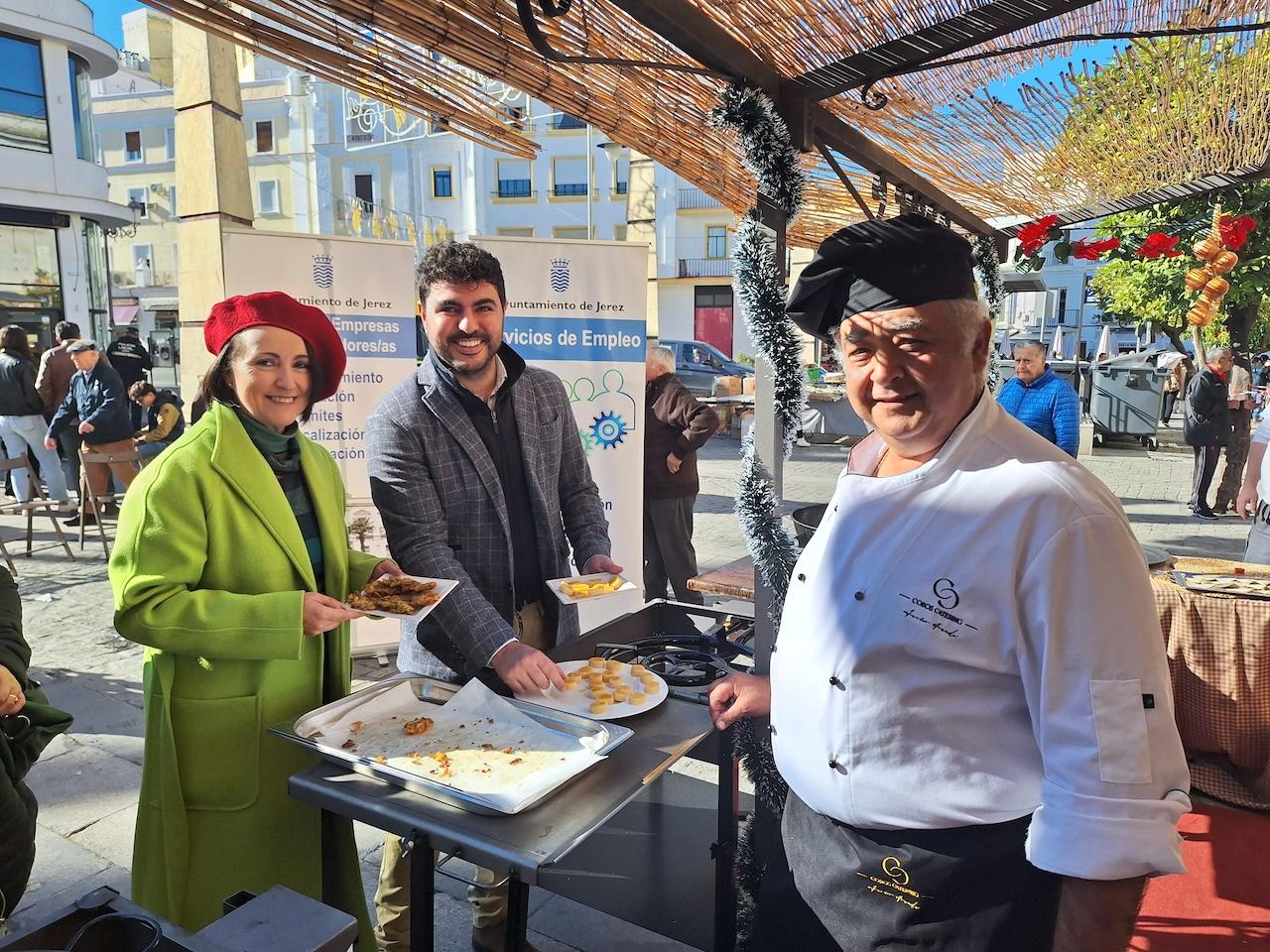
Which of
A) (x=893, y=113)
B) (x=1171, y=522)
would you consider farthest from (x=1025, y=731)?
(x=1171, y=522)

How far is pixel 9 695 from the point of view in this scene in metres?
1.78

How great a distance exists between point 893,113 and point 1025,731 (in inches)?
99.5

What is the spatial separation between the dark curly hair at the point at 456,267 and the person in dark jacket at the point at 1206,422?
933 cm

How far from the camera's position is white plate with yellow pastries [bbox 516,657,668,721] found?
6.35 ft

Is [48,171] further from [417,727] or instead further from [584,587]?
[417,727]

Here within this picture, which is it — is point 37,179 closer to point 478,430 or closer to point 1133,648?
point 478,430

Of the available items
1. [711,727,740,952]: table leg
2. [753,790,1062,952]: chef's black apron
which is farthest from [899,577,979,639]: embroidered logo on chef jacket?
[711,727,740,952]: table leg

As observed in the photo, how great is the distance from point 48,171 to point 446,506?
823 inches

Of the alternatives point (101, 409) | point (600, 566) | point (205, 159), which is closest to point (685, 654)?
point (600, 566)

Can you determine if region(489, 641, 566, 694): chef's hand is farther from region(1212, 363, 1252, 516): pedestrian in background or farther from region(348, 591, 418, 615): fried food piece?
region(1212, 363, 1252, 516): pedestrian in background

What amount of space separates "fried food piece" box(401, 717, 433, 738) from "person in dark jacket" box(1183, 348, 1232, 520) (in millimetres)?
9703

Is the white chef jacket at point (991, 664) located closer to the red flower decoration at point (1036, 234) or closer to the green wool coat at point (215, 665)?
the green wool coat at point (215, 665)

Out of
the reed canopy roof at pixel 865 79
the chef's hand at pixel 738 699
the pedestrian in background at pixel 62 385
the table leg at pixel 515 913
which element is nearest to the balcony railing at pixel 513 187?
the pedestrian in background at pixel 62 385

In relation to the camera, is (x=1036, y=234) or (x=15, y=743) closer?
(x=15, y=743)
